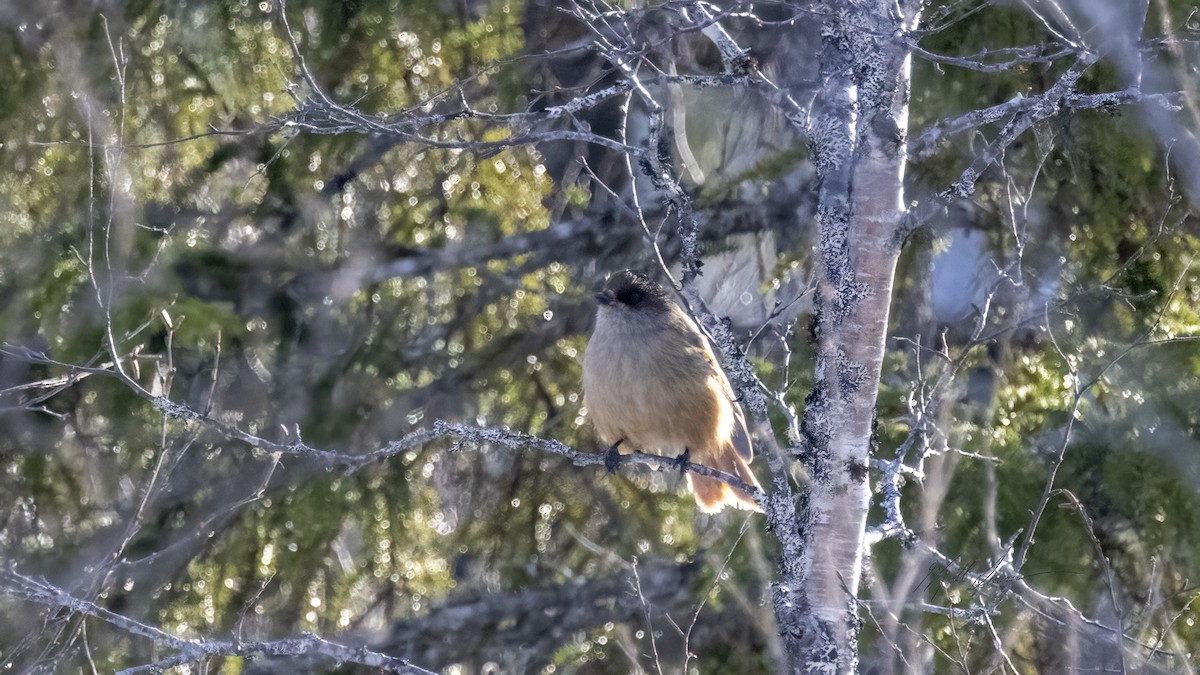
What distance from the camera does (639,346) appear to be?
197 inches

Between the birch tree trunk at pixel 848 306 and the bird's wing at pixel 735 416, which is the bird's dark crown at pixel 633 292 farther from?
A: the birch tree trunk at pixel 848 306

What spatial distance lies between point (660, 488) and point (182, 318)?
2487 mm

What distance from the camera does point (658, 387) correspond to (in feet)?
16.5

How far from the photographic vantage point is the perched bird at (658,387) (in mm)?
4953

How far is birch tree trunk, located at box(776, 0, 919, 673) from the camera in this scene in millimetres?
2977

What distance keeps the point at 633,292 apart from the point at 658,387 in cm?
41

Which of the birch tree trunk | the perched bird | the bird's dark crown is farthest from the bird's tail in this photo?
the birch tree trunk

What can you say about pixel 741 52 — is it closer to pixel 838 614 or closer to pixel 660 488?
pixel 838 614

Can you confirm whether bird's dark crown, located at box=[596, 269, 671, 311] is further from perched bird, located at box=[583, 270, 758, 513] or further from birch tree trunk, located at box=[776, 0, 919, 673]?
birch tree trunk, located at box=[776, 0, 919, 673]

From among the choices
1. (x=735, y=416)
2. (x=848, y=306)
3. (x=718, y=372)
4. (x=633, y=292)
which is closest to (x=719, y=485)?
(x=735, y=416)

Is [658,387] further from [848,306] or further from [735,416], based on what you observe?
[848,306]

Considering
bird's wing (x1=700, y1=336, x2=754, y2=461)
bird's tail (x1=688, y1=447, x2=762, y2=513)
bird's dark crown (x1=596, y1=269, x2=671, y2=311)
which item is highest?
bird's dark crown (x1=596, y1=269, x2=671, y2=311)

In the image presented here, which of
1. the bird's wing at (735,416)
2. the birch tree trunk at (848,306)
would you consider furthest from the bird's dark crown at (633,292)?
the birch tree trunk at (848,306)

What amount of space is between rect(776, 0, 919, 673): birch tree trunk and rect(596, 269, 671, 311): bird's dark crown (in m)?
1.99
